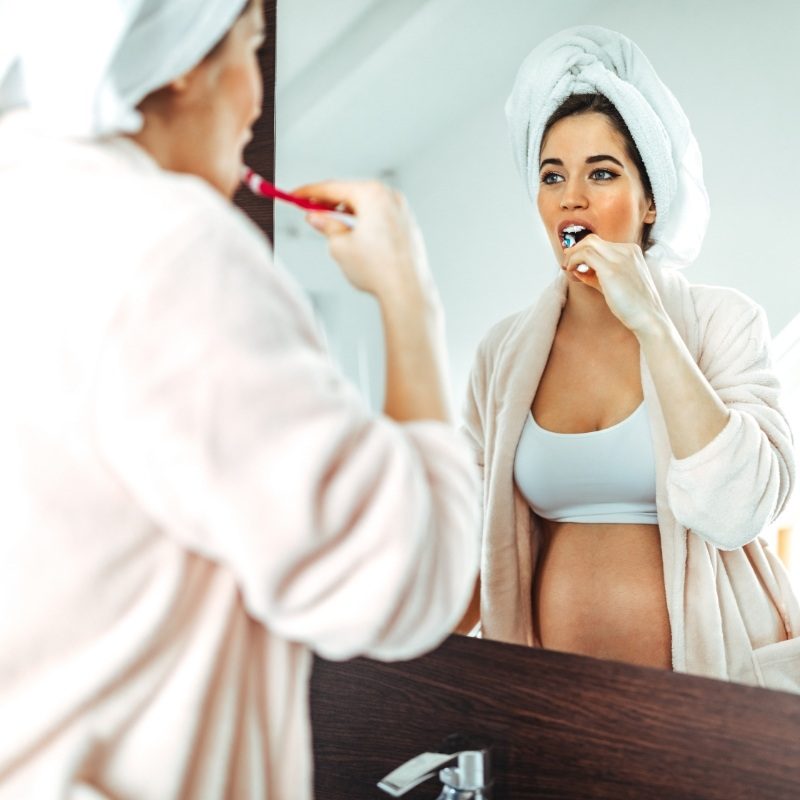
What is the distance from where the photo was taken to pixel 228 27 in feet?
1.79

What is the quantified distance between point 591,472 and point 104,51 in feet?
1.76

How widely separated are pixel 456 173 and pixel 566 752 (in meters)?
0.58

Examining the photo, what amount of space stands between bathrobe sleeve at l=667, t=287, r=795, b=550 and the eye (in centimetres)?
17

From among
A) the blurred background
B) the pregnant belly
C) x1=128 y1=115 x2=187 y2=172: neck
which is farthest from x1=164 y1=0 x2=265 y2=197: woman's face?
the pregnant belly

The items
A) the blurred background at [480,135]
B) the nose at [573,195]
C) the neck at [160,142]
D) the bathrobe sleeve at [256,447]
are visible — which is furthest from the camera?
the nose at [573,195]

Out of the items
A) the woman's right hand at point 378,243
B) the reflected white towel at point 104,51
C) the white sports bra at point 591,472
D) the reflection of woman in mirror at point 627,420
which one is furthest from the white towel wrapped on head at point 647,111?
the reflected white towel at point 104,51

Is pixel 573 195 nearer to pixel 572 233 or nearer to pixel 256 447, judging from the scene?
pixel 572 233

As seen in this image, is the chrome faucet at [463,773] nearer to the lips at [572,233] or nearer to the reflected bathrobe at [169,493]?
the reflected bathrobe at [169,493]

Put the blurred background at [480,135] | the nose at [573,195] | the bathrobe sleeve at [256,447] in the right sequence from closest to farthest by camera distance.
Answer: the bathrobe sleeve at [256,447], the blurred background at [480,135], the nose at [573,195]

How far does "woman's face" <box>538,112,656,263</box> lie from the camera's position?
81cm

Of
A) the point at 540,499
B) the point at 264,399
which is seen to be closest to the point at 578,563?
the point at 540,499

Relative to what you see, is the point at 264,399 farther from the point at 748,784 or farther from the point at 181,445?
the point at 748,784

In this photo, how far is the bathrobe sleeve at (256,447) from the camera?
418mm

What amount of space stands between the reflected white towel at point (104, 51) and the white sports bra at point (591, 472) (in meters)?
0.48
